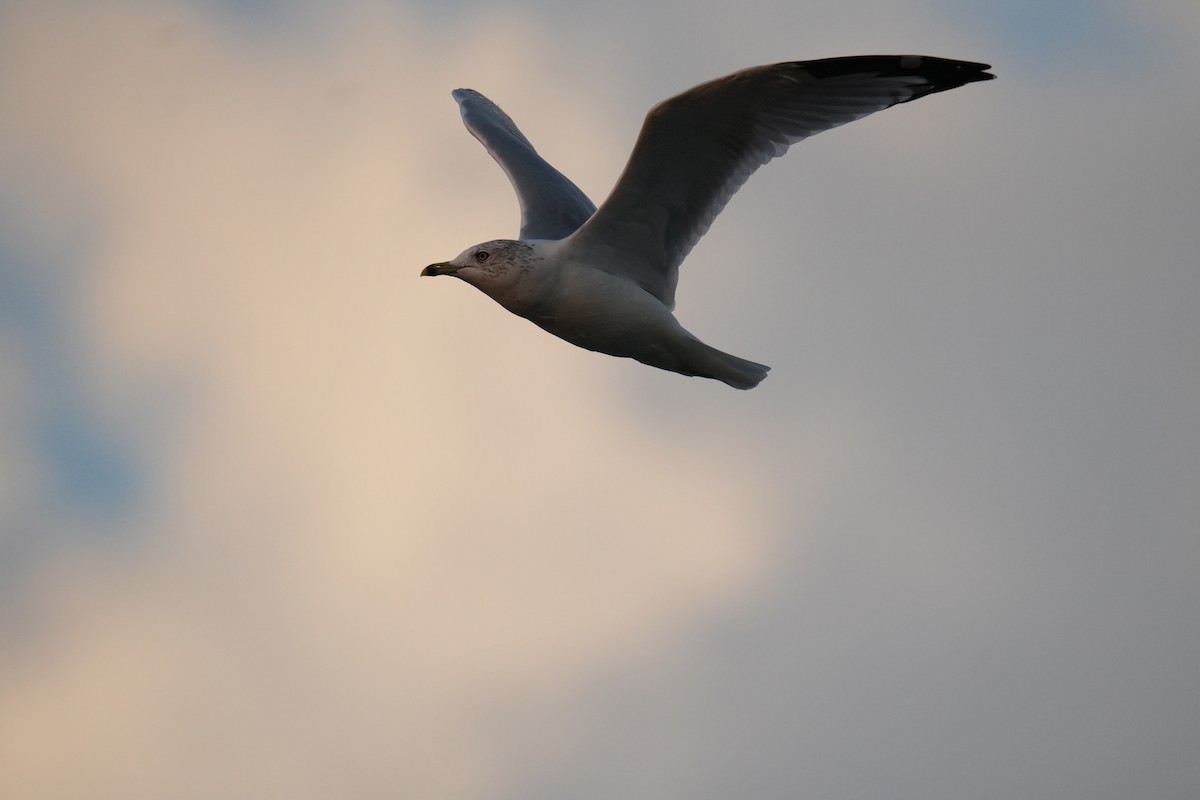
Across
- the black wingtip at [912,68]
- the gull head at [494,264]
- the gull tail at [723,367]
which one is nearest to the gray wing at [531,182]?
the gull head at [494,264]

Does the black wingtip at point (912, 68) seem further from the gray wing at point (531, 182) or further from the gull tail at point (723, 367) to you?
the gray wing at point (531, 182)

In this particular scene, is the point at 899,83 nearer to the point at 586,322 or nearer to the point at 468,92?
the point at 586,322

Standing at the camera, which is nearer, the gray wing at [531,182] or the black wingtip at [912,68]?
the black wingtip at [912,68]

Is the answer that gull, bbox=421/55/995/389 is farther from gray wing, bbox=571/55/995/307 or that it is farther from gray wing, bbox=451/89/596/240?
gray wing, bbox=451/89/596/240

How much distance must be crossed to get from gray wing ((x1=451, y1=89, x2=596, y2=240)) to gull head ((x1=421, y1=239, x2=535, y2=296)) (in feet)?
4.61

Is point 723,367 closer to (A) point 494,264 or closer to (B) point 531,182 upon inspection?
(A) point 494,264

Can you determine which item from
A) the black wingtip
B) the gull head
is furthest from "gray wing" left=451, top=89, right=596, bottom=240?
the black wingtip

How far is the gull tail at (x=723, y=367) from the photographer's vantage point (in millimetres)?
11109

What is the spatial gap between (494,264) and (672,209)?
4.63 ft

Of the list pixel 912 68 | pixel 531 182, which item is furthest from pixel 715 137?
pixel 531 182

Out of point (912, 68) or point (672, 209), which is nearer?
point (912, 68)

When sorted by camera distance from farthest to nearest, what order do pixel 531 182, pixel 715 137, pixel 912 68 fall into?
pixel 531 182 < pixel 715 137 < pixel 912 68

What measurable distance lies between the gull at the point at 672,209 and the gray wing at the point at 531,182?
145cm

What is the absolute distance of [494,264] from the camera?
35.9ft
